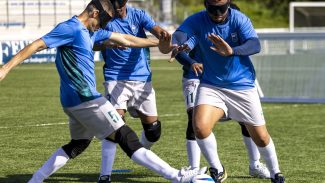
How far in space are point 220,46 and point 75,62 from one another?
57.5 inches

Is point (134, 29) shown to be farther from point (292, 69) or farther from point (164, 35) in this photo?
point (292, 69)

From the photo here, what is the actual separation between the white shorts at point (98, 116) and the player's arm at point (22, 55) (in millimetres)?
721

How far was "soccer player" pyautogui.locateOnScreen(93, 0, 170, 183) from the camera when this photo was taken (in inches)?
434

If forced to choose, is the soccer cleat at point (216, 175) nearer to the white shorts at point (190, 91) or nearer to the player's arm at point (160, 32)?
the white shorts at point (190, 91)

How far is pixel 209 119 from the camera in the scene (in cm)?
974

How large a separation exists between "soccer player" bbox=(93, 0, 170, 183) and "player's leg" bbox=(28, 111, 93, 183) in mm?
1203

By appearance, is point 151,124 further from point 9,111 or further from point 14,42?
point 14,42

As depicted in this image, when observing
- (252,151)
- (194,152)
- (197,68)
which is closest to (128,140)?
(197,68)

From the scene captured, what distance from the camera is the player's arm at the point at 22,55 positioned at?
848 centimetres

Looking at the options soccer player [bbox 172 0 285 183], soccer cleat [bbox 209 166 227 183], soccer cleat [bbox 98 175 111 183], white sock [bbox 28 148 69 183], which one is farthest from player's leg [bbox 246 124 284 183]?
white sock [bbox 28 148 69 183]

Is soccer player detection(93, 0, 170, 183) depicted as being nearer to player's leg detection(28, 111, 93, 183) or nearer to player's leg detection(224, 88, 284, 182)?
player's leg detection(28, 111, 93, 183)

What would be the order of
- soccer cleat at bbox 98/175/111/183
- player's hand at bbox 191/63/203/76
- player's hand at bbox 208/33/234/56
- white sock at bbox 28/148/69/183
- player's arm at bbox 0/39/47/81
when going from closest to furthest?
player's arm at bbox 0/39/47/81 → player's hand at bbox 208/33/234/56 → white sock at bbox 28/148/69/183 → soccer cleat at bbox 98/175/111/183 → player's hand at bbox 191/63/203/76

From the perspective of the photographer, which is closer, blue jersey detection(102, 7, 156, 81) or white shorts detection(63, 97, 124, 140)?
white shorts detection(63, 97, 124, 140)

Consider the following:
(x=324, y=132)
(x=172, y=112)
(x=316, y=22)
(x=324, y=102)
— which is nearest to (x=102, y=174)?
(x=324, y=132)
